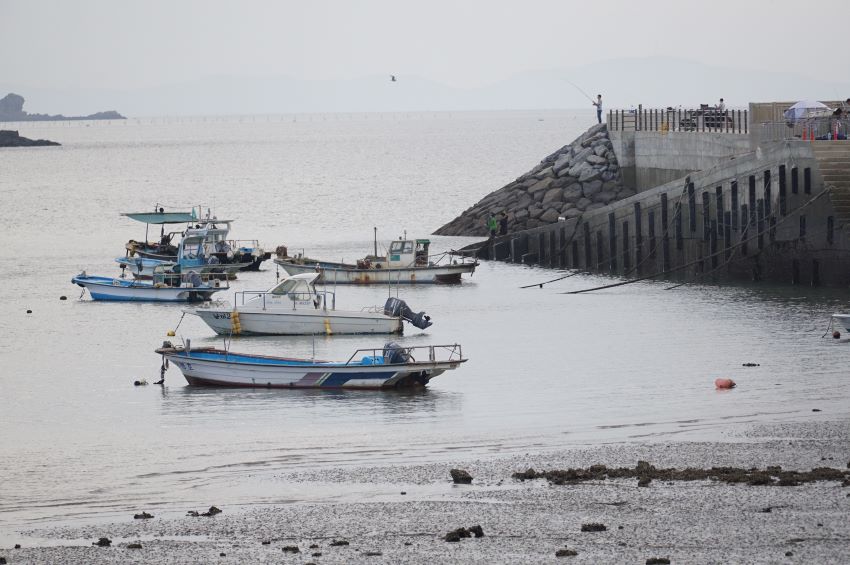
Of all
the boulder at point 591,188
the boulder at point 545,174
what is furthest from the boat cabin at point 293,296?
the boulder at point 545,174

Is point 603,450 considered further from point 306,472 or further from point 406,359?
point 406,359

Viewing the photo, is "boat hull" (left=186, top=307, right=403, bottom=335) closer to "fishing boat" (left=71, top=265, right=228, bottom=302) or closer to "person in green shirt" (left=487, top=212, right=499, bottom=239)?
"fishing boat" (left=71, top=265, right=228, bottom=302)

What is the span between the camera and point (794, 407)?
30.6 m

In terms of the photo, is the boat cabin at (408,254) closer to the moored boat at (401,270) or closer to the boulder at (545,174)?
the moored boat at (401,270)

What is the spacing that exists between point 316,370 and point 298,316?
429 inches

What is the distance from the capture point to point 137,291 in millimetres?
55844

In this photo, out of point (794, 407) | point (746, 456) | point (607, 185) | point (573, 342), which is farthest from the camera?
point (607, 185)

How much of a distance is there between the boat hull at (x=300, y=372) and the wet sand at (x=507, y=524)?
348 inches

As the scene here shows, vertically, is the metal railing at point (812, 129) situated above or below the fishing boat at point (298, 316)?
above

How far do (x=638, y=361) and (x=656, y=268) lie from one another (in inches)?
654

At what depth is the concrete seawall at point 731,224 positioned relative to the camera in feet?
155

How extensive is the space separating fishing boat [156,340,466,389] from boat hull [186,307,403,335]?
9486mm

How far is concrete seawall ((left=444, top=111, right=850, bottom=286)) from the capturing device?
4725cm

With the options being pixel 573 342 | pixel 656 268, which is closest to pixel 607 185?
pixel 656 268
